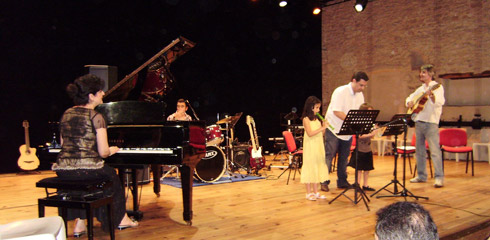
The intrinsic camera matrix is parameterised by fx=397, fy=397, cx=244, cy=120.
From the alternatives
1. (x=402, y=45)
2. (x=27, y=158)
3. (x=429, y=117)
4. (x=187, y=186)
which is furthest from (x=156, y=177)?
(x=402, y=45)

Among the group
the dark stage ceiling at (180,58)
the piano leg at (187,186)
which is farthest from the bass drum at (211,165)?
the dark stage ceiling at (180,58)

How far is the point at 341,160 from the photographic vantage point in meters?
5.78

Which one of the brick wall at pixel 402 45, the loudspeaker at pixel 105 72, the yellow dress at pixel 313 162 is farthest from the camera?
the brick wall at pixel 402 45

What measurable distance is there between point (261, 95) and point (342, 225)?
7.53 m

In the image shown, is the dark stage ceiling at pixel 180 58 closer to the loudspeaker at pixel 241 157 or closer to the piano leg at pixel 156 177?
the loudspeaker at pixel 241 157

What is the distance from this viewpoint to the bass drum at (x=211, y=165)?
6406mm

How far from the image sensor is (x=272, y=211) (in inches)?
179

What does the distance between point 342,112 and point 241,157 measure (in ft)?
9.04

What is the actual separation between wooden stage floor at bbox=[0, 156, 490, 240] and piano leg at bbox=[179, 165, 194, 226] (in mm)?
134

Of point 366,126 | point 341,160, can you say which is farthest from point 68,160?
point 341,160

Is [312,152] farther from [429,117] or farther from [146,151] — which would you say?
[429,117]

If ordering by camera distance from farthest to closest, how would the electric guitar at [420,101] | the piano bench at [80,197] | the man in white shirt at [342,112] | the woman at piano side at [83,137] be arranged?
the electric guitar at [420,101] < the man in white shirt at [342,112] < the woman at piano side at [83,137] < the piano bench at [80,197]

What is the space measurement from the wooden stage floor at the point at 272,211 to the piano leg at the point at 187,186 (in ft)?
0.44

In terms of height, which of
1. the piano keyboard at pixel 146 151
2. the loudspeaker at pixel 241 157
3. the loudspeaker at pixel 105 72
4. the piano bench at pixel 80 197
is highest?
the loudspeaker at pixel 105 72
